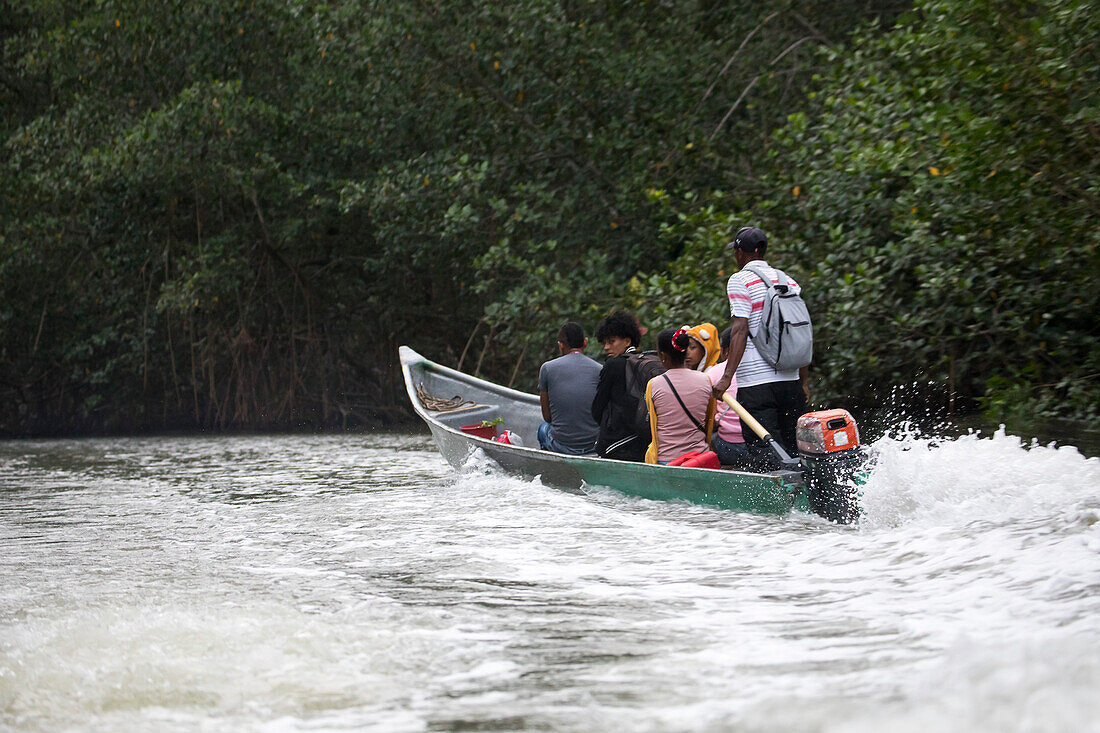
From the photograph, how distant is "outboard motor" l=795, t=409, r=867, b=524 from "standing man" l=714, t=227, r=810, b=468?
53 centimetres

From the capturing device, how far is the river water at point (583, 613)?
292 cm

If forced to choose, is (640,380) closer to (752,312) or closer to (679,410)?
(679,410)

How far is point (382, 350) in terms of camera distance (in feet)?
62.8

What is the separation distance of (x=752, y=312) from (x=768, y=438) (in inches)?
26.6

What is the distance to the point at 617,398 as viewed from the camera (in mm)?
7152

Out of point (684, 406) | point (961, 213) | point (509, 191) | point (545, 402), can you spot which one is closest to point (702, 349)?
point (684, 406)

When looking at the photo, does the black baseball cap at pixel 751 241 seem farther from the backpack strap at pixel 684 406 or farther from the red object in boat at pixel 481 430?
the red object in boat at pixel 481 430

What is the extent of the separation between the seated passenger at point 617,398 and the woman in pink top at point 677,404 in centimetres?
59

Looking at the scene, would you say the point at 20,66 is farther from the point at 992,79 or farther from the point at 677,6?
the point at 992,79

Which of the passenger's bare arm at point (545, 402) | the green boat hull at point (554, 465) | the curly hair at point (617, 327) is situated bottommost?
the green boat hull at point (554, 465)

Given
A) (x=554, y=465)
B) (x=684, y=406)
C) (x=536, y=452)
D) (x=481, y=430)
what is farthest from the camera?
(x=481, y=430)

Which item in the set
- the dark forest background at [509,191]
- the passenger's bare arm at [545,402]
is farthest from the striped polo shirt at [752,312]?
the dark forest background at [509,191]

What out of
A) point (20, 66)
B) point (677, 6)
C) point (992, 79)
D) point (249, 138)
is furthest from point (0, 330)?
point (992, 79)

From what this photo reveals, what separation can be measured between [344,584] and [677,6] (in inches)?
430
